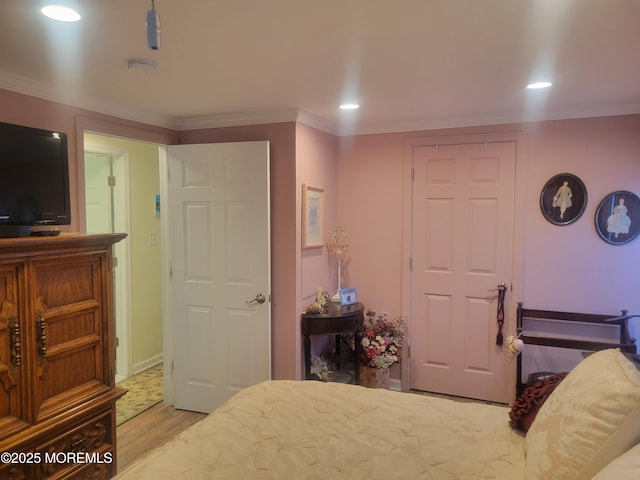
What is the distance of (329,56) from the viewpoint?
2.13 m

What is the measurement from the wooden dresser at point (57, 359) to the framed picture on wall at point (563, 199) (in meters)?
3.04

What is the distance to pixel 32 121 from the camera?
2.50 metres

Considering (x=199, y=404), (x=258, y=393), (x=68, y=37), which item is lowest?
(x=199, y=404)

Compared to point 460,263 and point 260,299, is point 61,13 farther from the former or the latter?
point 460,263

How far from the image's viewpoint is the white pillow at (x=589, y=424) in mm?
1167

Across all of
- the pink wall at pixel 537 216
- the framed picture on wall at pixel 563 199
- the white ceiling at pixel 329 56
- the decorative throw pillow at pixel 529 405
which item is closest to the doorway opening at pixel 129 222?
the pink wall at pixel 537 216

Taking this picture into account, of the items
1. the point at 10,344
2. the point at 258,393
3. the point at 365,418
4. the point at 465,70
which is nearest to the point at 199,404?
the point at 258,393

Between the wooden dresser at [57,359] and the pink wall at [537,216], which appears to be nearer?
the wooden dresser at [57,359]

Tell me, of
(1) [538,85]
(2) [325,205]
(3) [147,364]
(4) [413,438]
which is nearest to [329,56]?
(1) [538,85]

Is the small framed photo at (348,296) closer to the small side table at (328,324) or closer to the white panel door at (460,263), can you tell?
the small side table at (328,324)

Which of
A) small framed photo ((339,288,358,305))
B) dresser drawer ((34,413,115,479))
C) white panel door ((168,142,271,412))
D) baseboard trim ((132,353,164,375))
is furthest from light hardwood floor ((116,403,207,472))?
small framed photo ((339,288,358,305))

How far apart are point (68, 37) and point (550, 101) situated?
2.89 metres

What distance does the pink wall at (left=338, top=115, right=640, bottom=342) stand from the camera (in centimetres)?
327

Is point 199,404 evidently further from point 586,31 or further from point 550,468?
point 586,31
